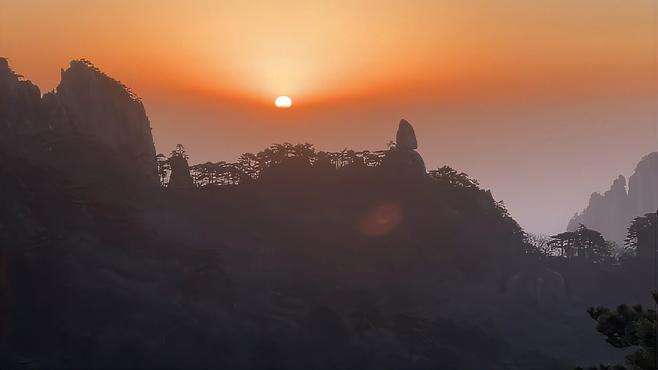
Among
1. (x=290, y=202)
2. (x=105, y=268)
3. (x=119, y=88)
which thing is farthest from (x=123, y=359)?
(x=119, y=88)

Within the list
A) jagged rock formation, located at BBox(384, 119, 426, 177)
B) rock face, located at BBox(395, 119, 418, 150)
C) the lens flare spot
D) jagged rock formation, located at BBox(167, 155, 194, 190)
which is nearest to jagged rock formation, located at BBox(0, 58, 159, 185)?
jagged rock formation, located at BBox(167, 155, 194, 190)

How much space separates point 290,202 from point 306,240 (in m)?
→ 10.4

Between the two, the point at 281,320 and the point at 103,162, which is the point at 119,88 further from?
the point at 281,320

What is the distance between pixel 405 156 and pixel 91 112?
57700 mm

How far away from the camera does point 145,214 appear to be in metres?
119

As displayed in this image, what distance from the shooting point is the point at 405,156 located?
149 metres

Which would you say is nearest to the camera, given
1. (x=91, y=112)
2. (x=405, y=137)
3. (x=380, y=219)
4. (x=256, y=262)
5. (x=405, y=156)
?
(x=256, y=262)

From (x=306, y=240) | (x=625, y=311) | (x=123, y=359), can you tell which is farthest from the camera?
(x=306, y=240)

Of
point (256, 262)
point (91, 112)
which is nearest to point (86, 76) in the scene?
point (91, 112)

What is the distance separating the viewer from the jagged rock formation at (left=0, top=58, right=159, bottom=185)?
4781 inches

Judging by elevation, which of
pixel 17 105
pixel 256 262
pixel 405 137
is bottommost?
pixel 256 262

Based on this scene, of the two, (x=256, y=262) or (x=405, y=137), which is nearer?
(x=256, y=262)

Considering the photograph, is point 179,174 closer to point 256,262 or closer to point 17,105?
point 256,262

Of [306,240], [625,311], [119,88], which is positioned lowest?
[625,311]
